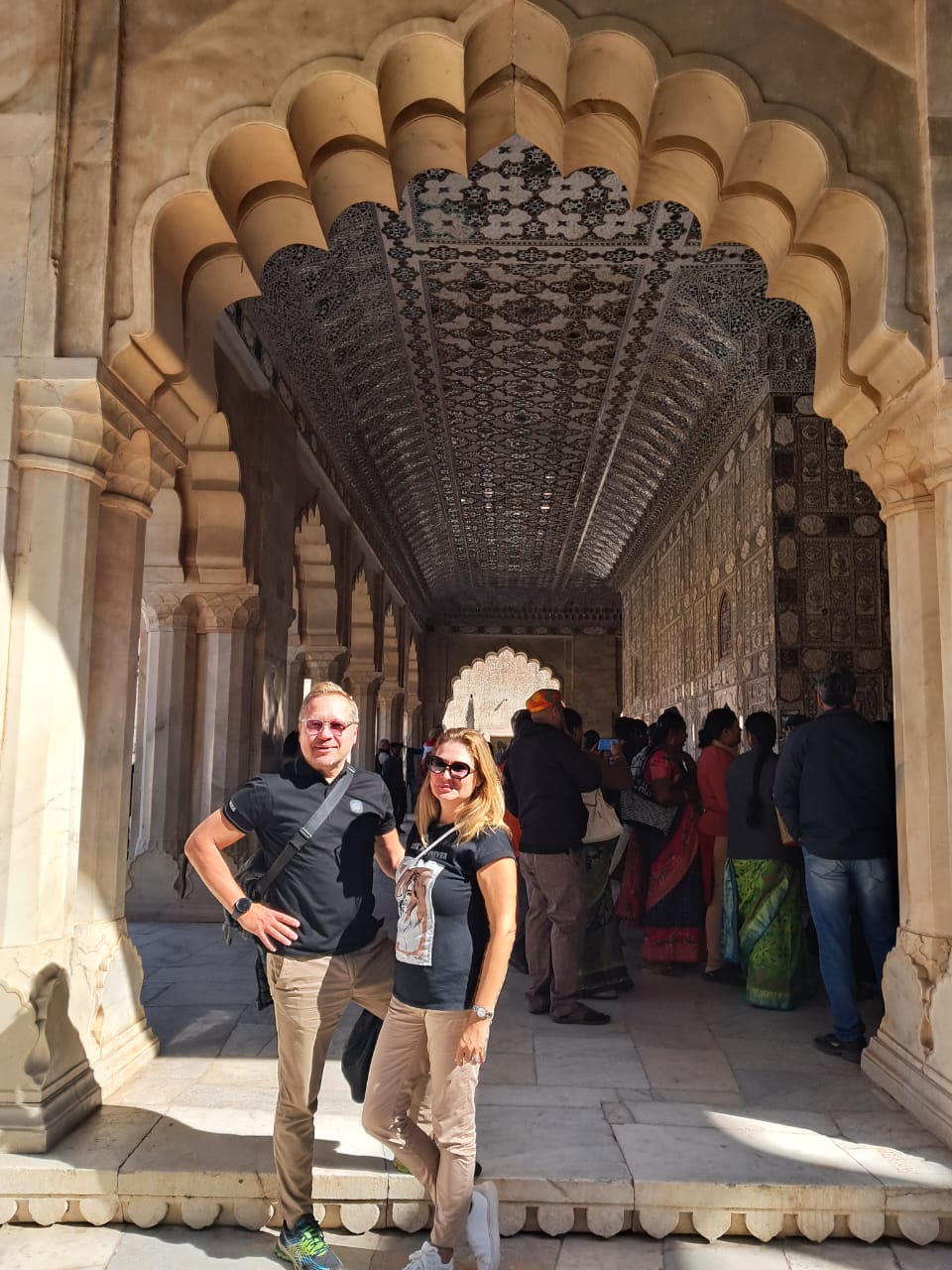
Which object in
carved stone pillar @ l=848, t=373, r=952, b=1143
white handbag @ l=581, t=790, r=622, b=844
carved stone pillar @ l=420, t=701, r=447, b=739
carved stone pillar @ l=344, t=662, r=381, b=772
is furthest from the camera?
carved stone pillar @ l=420, t=701, r=447, b=739

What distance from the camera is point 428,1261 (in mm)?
2586

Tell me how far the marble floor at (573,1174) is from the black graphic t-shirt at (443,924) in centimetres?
83

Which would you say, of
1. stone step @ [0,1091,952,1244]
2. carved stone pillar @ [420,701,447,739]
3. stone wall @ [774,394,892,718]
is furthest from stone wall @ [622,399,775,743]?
carved stone pillar @ [420,701,447,739]

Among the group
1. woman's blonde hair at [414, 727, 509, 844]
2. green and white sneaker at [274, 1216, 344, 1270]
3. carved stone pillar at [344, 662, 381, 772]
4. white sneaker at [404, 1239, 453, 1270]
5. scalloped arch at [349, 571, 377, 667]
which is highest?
scalloped arch at [349, 571, 377, 667]

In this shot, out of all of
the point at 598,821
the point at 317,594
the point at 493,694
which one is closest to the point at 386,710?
the point at 317,594

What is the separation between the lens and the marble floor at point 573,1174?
300 cm

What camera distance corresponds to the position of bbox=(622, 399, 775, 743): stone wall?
10031 mm

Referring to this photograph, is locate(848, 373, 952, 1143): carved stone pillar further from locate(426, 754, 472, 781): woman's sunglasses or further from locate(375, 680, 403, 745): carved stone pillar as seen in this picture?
locate(375, 680, 403, 745): carved stone pillar

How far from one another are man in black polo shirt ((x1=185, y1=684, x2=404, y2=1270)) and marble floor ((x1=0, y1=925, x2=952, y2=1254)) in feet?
1.07

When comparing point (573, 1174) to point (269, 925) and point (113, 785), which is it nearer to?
point (269, 925)

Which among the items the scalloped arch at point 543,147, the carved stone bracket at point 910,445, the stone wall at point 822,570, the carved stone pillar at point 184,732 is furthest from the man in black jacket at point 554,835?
the stone wall at point 822,570

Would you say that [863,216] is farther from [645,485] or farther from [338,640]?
[645,485]

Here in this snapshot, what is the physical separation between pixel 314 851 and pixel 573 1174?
4.24 ft

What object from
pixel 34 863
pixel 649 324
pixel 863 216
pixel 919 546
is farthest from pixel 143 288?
pixel 649 324
